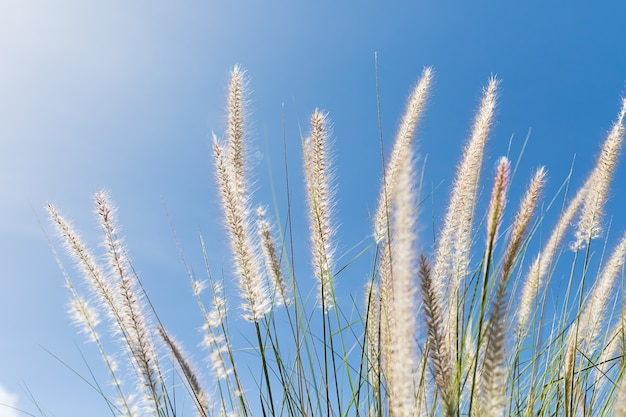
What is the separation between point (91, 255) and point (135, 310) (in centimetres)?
33

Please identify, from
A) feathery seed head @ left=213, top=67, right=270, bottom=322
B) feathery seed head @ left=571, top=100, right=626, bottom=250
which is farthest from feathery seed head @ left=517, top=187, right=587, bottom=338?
feathery seed head @ left=213, top=67, right=270, bottom=322

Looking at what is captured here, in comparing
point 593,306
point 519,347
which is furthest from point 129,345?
point 593,306

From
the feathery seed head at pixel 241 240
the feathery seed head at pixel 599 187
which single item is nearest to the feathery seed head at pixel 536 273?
the feathery seed head at pixel 599 187

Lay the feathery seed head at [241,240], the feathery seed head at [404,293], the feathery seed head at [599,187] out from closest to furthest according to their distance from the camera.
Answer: the feathery seed head at [404,293] < the feathery seed head at [241,240] < the feathery seed head at [599,187]

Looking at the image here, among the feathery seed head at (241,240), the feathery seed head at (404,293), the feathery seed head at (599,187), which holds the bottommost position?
the feathery seed head at (404,293)

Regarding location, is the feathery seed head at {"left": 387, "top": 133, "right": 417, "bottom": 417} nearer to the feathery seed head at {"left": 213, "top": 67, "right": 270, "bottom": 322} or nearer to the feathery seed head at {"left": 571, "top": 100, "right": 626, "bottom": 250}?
the feathery seed head at {"left": 213, "top": 67, "right": 270, "bottom": 322}

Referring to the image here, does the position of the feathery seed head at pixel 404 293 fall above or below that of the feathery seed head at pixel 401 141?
below

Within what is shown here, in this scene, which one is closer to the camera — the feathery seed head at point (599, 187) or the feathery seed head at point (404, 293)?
the feathery seed head at point (404, 293)

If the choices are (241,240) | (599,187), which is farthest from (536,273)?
(241,240)

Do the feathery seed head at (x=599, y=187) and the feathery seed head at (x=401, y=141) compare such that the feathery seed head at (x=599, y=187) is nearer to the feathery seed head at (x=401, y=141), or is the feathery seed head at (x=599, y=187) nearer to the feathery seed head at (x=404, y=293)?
the feathery seed head at (x=401, y=141)

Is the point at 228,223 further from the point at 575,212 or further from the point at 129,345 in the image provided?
the point at 575,212

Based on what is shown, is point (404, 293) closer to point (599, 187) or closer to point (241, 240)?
point (241, 240)

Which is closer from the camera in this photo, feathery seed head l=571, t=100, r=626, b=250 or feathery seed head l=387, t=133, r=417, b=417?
feathery seed head l=387, t=133, r=417, b=417

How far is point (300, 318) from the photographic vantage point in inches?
104
